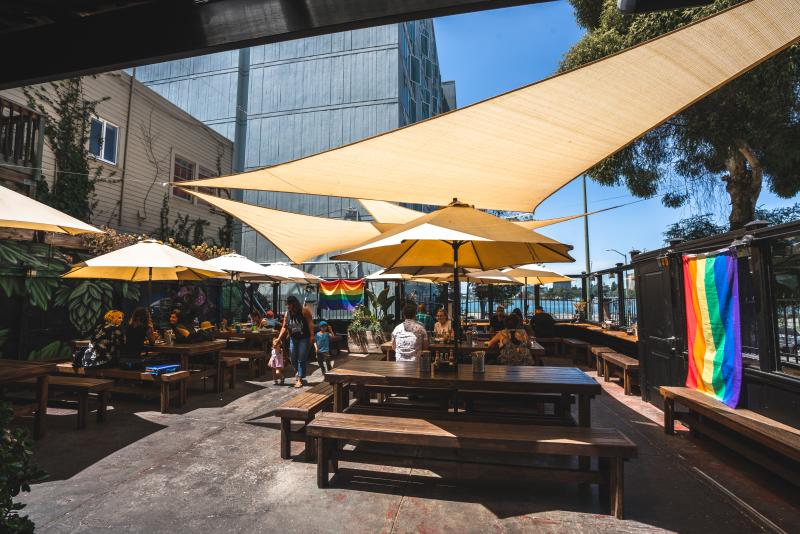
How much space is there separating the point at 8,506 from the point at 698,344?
684 centimetres

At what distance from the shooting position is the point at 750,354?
193 inches

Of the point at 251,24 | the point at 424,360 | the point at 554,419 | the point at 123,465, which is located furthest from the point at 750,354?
the point at 123,465

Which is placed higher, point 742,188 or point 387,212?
point 742,188

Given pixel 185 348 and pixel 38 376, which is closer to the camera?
pixel 38 376

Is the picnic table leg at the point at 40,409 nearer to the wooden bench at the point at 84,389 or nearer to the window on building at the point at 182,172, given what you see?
the wooden bench at the point at 84,389

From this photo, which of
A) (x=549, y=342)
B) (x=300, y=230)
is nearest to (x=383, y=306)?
(x=549, y=342)

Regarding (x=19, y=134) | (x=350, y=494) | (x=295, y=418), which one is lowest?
(x=350, y=494)

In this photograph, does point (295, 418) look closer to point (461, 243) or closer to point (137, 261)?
point (461, 243)

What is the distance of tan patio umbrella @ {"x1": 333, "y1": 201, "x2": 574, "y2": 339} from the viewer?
3682mm

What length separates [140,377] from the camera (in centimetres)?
630

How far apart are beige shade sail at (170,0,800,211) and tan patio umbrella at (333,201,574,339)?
2.12 ft

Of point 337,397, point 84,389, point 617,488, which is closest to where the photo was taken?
point 617,488

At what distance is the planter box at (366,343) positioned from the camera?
13266 millimetres

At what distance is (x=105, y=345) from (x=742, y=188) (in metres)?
18.1
